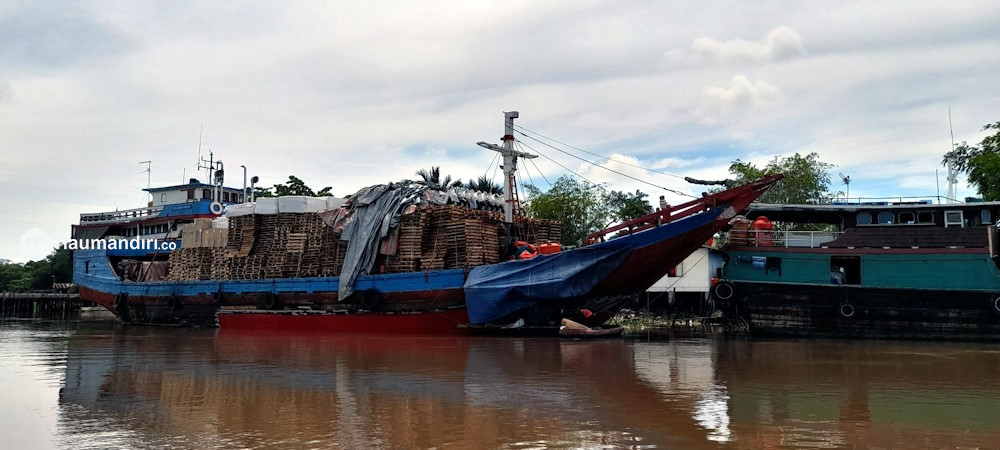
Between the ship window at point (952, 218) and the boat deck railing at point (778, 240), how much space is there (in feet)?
9.52

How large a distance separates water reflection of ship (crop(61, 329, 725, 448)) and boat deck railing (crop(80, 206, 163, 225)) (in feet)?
67.6

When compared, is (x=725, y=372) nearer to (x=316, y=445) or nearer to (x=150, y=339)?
(x=316, y=445)

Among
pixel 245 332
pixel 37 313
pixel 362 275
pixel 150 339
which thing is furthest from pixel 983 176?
pixel 37 313

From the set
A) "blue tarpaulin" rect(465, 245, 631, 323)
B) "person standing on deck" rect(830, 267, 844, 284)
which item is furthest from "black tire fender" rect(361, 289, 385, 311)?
"person standing on deck" rect(830, 267, 844, 284)

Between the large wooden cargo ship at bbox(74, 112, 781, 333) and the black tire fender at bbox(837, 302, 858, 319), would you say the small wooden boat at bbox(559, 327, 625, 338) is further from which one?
the black tire fender at bbox(837, 302, 858, 319)

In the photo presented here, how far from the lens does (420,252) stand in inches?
960

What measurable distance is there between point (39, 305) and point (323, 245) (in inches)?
1604

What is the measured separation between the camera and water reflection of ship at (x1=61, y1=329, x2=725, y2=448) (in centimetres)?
809

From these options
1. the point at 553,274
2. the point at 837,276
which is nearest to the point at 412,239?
the point at 553,274

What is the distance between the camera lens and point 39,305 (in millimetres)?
55969

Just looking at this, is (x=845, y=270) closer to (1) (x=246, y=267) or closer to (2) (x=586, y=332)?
(2) (x=586, y=332)

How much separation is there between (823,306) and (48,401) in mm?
19584

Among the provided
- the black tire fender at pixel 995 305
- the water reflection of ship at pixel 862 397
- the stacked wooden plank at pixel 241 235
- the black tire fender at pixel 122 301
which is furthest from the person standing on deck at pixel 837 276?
the black tire fender at pixel 122 301

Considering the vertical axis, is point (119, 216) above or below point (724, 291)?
above
